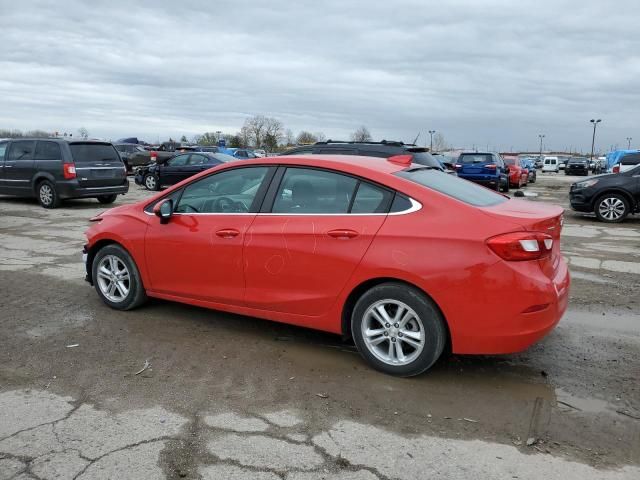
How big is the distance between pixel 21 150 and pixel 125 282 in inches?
439

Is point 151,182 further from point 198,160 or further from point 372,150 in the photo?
point 372,150

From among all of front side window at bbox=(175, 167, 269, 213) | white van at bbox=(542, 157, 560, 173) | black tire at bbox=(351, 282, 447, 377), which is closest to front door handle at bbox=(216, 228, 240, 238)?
front side window at bbox=(175, 167, 269, 213)

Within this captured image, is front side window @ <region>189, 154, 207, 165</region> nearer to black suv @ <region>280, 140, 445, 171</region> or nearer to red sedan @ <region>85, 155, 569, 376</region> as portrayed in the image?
black suv @ <region>280, 140, 445, 171</region>

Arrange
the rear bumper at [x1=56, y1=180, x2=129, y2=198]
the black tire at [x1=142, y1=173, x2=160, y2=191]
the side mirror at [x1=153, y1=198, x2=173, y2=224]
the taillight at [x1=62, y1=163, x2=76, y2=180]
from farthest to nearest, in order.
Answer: the black tire at [x1=142, y1=173, x2=160, y2=191]
the rear bumper at [x1=56, y1=180, x2=129, y2=198]
the taillight at [x1=62, y1=163, x2=76, y2=180]
the side mirror at [x1=153, y1=198, x2=173, y2=224]

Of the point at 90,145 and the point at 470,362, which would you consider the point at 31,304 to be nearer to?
the point at 470,362

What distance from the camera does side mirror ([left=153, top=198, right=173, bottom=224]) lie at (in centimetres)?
498

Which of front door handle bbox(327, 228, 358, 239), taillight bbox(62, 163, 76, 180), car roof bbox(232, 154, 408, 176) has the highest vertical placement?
car roof bbox(232, 154, 408, 176)

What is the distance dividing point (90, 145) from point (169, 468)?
13.0 meters

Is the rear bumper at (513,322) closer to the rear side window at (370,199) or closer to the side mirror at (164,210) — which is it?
the rear side window at (370,199)

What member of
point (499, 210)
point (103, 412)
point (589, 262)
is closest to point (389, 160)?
point (499, 210)

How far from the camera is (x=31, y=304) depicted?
5.75 metres

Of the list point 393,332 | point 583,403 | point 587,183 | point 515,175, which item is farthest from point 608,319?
point 515,175

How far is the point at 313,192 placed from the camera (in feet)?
14.4

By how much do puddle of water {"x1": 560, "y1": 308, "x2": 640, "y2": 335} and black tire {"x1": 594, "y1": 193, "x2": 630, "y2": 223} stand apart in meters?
8.33
